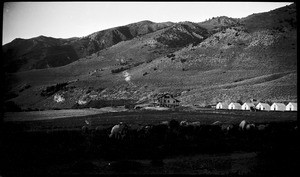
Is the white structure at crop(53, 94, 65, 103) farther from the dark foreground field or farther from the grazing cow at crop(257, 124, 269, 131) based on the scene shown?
the grazing cow at crop(257, 124, 269, 131)

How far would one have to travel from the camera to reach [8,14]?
1168 cm

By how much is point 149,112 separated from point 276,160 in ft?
19.3

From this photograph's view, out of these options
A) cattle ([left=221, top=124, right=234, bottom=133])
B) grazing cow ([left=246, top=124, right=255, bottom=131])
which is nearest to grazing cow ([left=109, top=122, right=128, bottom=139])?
cattle ([left=221, top=124, right=234, bottom=133])

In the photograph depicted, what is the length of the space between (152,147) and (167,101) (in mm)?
3361

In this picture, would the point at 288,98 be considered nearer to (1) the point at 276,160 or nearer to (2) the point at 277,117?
(2) the point at 277,117

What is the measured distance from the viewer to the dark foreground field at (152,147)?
38.5ft

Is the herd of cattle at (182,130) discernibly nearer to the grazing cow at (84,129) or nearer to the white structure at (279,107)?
the grazing cow at (84,129)

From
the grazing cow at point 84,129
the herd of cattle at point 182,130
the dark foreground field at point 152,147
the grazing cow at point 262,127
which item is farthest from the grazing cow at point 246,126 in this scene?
the grazing cow at point 84,129

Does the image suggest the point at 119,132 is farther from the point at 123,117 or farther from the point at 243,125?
the point at 243,125

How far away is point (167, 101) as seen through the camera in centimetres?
1570

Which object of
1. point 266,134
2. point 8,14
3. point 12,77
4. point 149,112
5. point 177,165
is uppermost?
point 8,14

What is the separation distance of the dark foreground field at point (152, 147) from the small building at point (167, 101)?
1.55 metres

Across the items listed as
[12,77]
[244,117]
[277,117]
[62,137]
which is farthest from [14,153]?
[277,117]

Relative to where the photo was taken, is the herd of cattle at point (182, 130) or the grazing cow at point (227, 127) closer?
the herd of cattle at point (182, 130)
